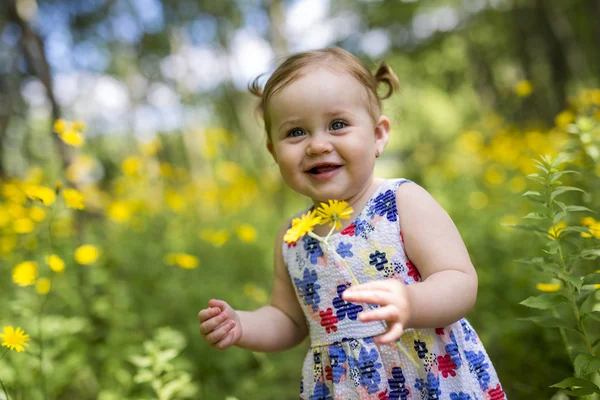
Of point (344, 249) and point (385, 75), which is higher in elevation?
point (385, 75)

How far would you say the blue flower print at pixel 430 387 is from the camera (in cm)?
124

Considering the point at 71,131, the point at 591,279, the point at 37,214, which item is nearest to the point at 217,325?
the point at 591,279

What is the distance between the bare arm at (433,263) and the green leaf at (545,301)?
0.53 ft

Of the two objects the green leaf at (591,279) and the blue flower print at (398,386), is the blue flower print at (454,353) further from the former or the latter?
the green leaf at (591,279)

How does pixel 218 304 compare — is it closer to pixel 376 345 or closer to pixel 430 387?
pixel 376 345

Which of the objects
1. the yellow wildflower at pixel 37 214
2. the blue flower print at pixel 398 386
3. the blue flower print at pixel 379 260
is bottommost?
the blue flower print at pixel 398 386

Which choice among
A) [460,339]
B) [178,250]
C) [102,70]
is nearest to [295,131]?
[460,339]

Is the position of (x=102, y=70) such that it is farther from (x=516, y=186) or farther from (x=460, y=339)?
(x=460, y=339)

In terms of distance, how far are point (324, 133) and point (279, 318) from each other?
1.93 feet

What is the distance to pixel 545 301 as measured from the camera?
1.30m

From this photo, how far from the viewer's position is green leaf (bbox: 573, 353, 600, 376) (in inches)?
49.3

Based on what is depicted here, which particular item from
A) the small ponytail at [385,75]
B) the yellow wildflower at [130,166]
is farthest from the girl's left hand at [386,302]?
the yellow wildflower at [130,166]

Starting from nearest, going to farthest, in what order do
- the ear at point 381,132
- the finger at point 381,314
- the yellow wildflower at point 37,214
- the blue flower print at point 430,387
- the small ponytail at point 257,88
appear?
the finger at point 381,314 < the blue flower print at point 430,387 < the ear at point 381,132 < the small ponytail at point 257,88 < the yellow wildflower at point 37,214

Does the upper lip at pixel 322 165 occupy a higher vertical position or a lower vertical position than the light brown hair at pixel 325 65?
lower
